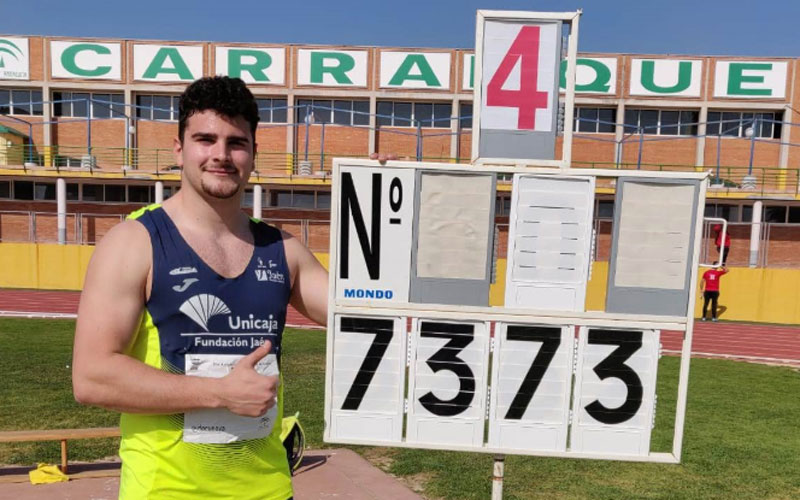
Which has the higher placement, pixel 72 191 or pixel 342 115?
pixel 342 115

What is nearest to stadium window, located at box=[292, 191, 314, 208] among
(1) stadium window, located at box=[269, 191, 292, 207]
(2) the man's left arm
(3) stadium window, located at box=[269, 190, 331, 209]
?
(3) stadium window, located at box=[269, 190, 331, 209]

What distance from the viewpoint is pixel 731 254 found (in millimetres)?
26984

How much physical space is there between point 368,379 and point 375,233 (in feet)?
2.25

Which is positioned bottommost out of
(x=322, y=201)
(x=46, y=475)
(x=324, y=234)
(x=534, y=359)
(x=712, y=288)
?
(x=46, y=475)

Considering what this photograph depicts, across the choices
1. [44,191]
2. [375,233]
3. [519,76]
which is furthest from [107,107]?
[519,76]

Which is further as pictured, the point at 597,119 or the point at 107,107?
the point at 107,107

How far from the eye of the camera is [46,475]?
4371 millimetres

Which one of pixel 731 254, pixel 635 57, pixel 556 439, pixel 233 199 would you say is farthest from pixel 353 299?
pixel 635 57

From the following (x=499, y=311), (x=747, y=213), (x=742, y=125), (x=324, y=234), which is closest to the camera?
(x=499, y=311)

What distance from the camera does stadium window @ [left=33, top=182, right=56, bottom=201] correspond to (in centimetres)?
2898

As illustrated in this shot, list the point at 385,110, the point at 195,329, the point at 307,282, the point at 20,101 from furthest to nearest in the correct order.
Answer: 1. the point at 20,101
2. the point at 385,110
3. the point at 307,282
4. the point at 195,329

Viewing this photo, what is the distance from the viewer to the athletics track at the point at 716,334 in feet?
40.0

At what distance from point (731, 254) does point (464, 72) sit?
56.7ft

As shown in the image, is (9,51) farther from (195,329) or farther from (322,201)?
(195,329)
